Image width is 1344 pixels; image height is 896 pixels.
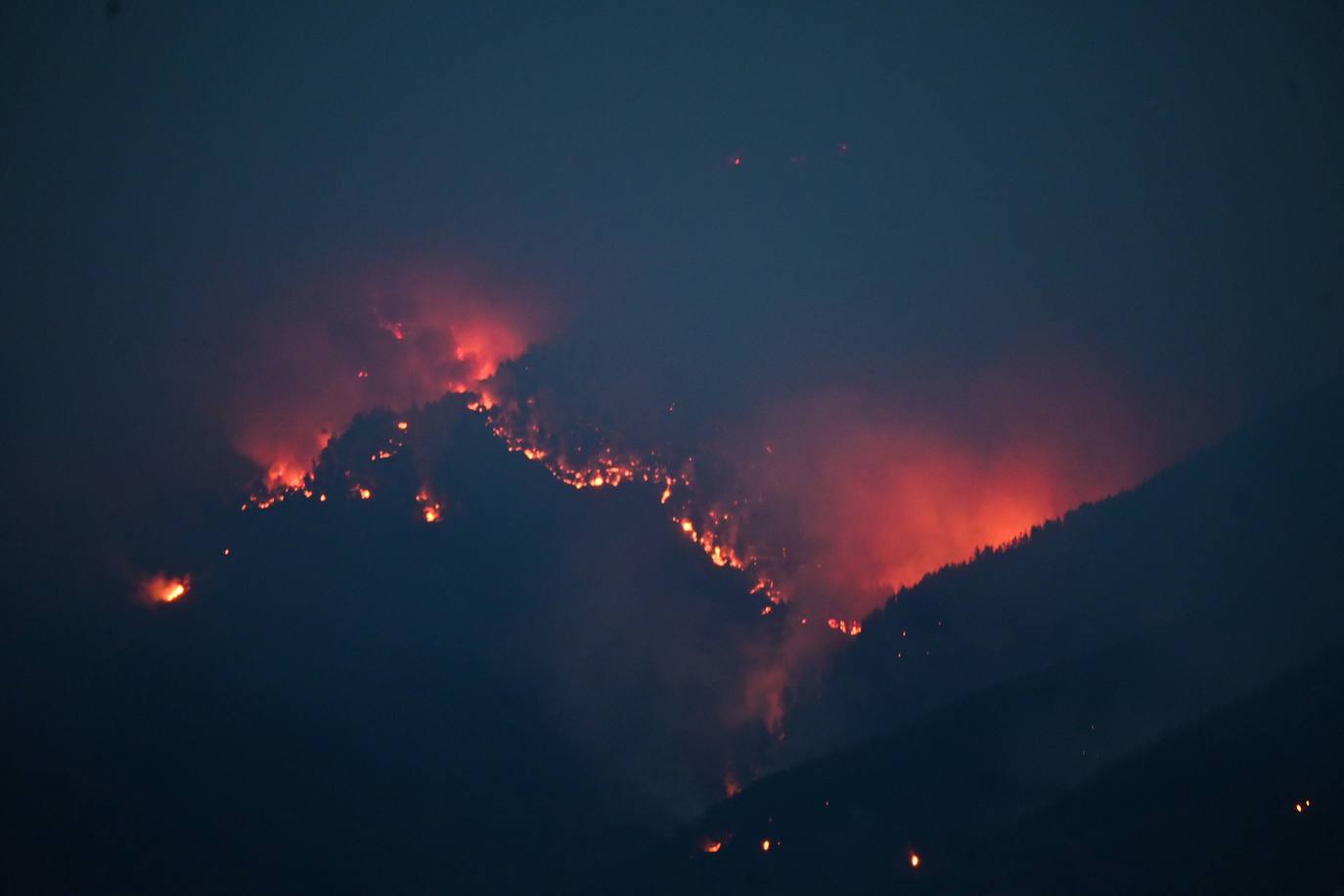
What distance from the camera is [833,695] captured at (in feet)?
158

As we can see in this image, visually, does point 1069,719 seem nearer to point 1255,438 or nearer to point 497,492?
point 1255,438

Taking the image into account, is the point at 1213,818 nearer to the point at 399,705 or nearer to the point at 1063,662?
the point at 1063,662

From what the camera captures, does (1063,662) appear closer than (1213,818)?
No

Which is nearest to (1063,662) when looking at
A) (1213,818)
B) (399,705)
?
(1213,818)

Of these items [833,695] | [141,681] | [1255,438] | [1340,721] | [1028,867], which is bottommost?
[1028,867]

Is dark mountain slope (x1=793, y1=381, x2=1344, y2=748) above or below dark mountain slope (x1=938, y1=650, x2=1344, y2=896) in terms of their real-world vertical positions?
above

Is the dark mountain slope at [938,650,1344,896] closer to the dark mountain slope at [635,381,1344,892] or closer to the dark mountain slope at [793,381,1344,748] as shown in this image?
the dark mountain slope at [635,381,1344,892]

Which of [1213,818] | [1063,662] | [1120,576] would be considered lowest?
[1213,818]

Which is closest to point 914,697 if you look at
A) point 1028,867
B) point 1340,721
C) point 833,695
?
point 833,695

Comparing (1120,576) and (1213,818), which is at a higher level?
(1120,576)

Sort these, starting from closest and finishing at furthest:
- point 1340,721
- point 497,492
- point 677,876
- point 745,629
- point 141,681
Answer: point 1340,721
point 677,876
point 141,681
point 745,629
point 497,492

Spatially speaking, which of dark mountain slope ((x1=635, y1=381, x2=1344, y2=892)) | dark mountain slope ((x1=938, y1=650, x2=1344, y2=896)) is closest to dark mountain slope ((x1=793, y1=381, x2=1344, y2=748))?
dark mountain slope ((x1=635, y1=381, x2=1344, y2=892))

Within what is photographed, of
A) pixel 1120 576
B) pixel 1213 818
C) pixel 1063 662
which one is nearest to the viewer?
pixel 1213 818

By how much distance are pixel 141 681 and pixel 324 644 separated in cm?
1152
